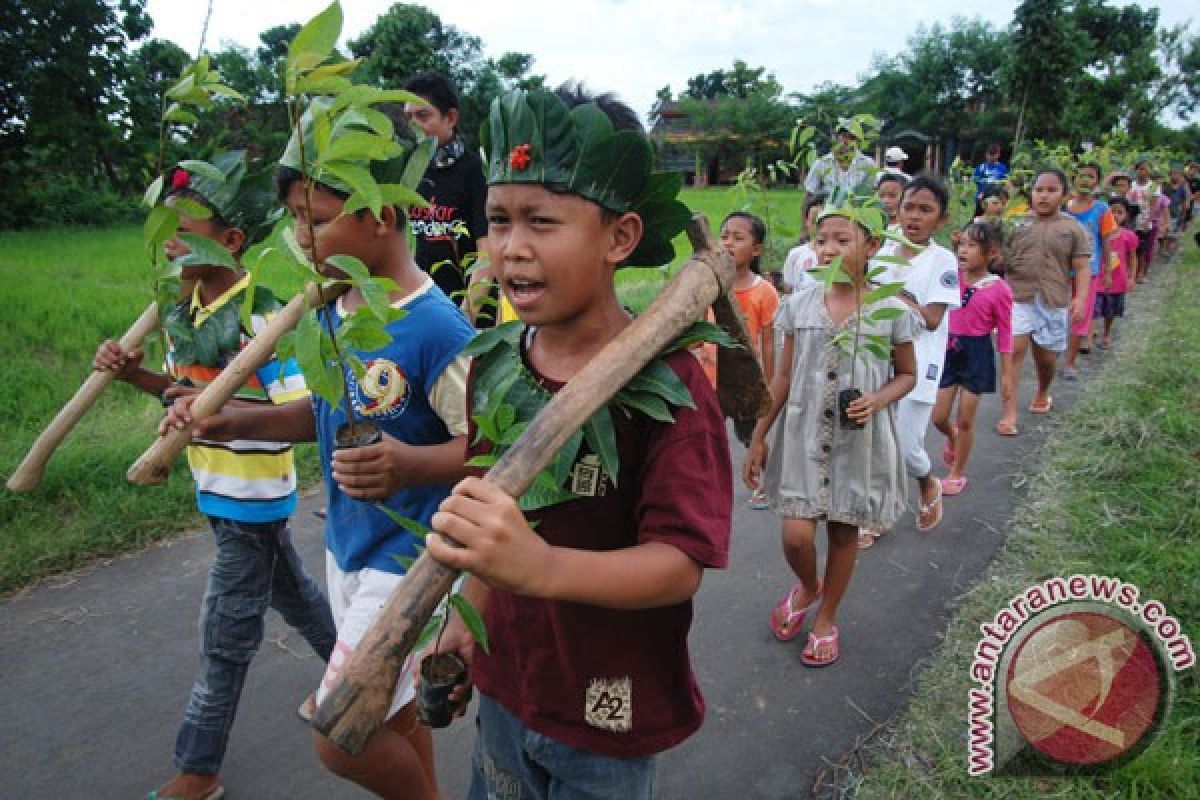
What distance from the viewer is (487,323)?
3855 millimetres

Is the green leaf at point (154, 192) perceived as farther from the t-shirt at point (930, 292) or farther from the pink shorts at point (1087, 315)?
the pink shorts at point (1087, 315)

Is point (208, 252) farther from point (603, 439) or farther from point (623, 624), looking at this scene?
point (623, 624)

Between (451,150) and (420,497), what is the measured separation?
2.79 meters

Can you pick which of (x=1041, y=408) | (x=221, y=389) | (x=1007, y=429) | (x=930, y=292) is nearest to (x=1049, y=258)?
(x=1041, y=408)

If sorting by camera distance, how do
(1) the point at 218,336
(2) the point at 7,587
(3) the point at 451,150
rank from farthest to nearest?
1. (3) the point at 451,150
2. (2) the point at 7,587
3. (1) the point at 218,336

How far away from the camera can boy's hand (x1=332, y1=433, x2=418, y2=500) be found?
1.69m

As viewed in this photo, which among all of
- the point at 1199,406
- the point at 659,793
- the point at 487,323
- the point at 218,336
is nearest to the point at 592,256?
the point at 218,336

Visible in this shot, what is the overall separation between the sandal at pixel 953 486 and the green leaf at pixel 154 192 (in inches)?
174

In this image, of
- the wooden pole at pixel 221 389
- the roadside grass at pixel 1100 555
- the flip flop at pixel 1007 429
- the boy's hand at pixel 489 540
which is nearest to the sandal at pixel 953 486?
the roadside grass at pixel 1100 555

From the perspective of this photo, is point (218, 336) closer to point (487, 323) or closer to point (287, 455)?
point (287, 455)

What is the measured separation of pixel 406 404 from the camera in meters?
1.96

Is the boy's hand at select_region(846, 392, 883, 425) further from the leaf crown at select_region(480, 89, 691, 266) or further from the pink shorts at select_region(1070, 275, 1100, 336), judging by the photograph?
the pink shorts at select_region(1070, 275, 1100, 336)

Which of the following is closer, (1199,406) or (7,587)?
(7,587)

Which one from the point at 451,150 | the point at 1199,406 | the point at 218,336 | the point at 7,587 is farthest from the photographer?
the point at 1199,406
